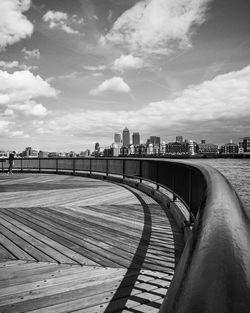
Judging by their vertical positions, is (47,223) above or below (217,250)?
below

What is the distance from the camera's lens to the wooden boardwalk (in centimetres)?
296

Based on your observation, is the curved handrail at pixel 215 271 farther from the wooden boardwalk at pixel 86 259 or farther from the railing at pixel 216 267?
the wooden boardwalk at pixel 86 259

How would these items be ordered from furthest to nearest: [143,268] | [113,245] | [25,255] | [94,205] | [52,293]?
[94,205] < [113,245] < [25,255] < [143,268] < [52,293]

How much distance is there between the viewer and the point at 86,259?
4.05 metres

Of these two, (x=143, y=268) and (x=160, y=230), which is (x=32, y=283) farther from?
(x=160, y=230)

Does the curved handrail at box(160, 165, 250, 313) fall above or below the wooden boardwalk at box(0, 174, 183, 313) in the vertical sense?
above

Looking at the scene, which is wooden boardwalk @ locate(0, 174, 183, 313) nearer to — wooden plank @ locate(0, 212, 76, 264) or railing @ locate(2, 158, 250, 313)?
wooden plank @ locate(0, 212, 76, 264)

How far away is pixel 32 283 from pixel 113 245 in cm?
165

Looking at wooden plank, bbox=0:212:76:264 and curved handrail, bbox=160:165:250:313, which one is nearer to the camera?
curved handrail, bbox=160:165:250:313

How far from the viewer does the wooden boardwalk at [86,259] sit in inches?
116

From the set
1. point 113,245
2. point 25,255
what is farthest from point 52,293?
point 113,245

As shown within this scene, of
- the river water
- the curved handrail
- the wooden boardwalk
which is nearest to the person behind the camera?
the curved handrail

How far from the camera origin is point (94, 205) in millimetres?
8258

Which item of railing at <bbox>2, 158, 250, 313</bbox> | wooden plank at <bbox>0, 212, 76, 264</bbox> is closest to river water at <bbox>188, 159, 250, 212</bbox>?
railing at <bbox>2, 158, 250, 313</bbox>
